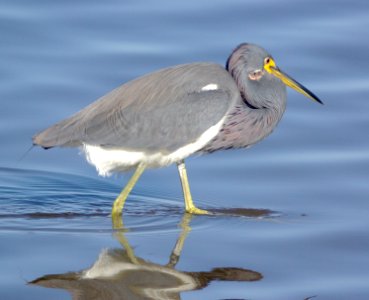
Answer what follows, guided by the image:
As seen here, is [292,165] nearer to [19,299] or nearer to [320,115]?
[320,115]

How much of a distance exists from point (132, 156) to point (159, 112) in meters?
0.38

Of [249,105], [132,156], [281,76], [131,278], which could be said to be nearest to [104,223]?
[132,156]

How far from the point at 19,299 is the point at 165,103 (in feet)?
8.10

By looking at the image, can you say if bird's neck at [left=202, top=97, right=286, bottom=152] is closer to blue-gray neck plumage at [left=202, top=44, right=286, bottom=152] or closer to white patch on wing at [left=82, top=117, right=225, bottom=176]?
blue-gray neck plumage at [left=202, top=44, right=286, bottom=152]

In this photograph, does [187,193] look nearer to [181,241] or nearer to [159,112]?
[159,112]

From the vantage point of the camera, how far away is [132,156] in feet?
29.2

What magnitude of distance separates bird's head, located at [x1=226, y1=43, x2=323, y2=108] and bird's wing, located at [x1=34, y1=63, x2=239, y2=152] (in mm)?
127

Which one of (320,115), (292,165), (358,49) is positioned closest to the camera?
(292,165)

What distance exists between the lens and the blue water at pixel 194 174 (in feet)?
24.0

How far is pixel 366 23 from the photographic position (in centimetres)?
1261

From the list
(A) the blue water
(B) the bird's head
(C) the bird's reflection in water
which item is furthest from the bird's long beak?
(C) the bird's reflection in water

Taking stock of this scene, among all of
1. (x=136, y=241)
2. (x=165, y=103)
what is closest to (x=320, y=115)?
(x=165, y=103)

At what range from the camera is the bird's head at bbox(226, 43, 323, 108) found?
29.4 ft

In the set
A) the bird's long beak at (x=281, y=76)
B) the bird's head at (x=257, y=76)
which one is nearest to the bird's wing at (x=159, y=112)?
the bird's head at (x=257, y=76)
